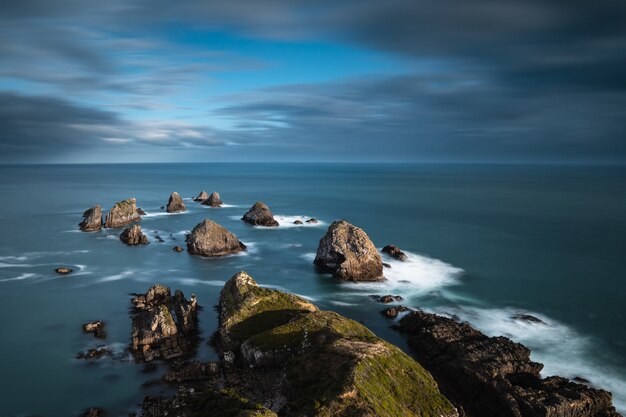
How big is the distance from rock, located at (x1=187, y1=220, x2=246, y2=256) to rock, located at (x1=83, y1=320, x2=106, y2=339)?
2297 cm

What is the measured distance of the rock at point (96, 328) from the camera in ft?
106

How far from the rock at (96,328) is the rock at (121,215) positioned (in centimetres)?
4719

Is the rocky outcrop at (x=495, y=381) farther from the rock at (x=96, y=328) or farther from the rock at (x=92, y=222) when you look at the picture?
the rock at (x=92, y=222)

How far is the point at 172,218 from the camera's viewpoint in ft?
286

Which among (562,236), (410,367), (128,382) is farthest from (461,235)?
(128,382)

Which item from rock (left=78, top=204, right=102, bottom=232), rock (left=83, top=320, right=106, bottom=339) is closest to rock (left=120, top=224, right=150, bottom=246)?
rock (left=78, top=204, right=102, bottom=232)

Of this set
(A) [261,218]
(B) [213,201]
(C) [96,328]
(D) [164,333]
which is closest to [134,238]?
(A) [261,218]

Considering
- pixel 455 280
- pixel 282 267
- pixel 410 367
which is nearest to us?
pixel 410 367

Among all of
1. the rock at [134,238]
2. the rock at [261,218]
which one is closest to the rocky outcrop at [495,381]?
→ the rock at [134,238]

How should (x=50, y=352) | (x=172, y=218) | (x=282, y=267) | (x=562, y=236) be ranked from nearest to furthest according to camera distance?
1. (x=50, y=352)
2. (x=282, y=267)
3. (x=562, y=236)
4. (x=172, y=218)

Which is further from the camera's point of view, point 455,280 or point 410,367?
point 455,280

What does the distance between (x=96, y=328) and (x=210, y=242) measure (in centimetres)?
2424

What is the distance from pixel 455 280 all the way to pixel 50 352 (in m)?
42.5

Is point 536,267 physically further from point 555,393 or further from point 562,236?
point 555,393
